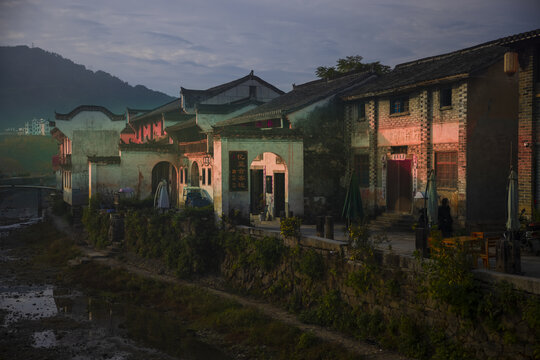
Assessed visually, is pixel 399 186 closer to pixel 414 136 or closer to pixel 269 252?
pixel 414 136

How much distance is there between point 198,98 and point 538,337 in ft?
93.5

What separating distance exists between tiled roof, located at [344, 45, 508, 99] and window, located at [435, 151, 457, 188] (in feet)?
9.12

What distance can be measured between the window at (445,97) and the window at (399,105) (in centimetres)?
194

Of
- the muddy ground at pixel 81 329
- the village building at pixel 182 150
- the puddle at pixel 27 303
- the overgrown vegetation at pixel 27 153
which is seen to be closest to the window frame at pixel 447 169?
the muddy ground at pixel 81 329

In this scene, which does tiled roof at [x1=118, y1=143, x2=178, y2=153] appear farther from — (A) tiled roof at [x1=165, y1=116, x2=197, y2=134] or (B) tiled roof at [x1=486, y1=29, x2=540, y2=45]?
(B) tiled roof at [x1=486, y1=29, x2=540, y2=45]

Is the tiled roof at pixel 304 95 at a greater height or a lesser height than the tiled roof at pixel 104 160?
greater

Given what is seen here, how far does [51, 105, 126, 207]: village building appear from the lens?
129ft

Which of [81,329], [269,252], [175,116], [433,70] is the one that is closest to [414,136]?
[433,70]

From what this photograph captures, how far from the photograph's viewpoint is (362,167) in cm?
2239

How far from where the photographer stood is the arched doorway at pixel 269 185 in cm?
2409

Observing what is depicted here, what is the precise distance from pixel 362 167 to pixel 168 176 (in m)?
17.1

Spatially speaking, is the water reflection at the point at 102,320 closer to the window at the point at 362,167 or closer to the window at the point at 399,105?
the window at the point at 362,167

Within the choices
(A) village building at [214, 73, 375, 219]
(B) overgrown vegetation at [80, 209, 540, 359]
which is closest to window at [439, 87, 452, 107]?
(A) village building at [214, 73, 375, 219]

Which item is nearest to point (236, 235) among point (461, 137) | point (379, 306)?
point (379, 306)
